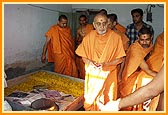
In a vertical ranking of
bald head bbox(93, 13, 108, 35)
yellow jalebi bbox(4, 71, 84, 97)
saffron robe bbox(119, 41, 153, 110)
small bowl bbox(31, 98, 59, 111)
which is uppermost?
bald head bbox(93, 13, 108, 35)

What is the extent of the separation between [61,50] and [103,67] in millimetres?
2030

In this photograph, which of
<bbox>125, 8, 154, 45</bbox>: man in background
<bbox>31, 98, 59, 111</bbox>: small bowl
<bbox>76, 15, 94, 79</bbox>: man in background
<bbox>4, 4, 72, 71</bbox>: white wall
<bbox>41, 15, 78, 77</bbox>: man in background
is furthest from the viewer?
<bbox>76, 15, 94, 79</bbox>: man in background

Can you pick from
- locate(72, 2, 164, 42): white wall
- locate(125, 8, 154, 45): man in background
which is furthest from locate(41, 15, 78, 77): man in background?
locate(72, 2, 164, 42): white wall

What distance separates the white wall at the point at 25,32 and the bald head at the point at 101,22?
2261mm

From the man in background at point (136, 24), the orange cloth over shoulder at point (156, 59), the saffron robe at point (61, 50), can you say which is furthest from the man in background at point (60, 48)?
the orange cloth over shoulder at point (156, 59)

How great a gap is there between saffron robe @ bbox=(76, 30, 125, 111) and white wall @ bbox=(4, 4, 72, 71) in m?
2.07

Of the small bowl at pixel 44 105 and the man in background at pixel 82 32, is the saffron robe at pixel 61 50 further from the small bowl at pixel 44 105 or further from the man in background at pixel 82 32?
the small bowl at pixel 44 105

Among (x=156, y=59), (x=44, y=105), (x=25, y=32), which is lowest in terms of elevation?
(x=44, y=105)

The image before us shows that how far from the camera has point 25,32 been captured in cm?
619

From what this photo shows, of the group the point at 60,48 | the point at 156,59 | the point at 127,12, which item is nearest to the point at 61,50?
the point at 60,48

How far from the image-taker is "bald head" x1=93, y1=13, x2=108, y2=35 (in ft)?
13.6

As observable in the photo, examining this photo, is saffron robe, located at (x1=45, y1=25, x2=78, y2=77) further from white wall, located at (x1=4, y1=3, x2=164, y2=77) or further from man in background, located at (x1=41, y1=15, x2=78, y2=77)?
white wall, located at (x1=4, y1=3, x2=164, y2=77)

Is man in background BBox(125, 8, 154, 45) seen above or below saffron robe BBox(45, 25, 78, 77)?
above

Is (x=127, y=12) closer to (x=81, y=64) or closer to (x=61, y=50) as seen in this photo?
(x=81, y=64)
